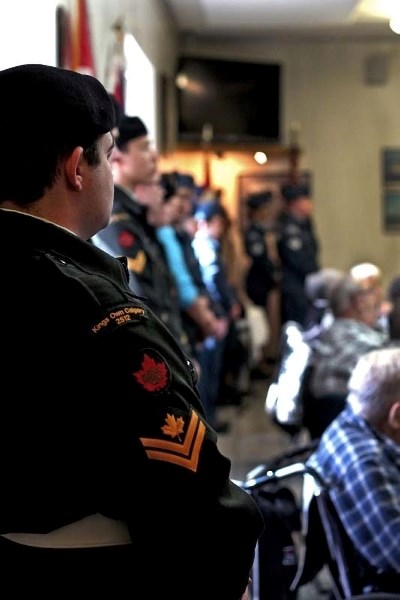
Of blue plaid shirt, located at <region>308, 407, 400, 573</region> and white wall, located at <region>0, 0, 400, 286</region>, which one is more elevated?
white wall, located at <region>0, 0, 400, 286</region>

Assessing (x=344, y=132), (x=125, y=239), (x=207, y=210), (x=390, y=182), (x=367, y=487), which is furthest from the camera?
(x=390, y=182)

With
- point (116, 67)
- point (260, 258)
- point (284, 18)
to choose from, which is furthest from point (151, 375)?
point (284, 18)

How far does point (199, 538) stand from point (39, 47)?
269 centimetres

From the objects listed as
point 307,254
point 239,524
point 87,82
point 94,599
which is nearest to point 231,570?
point 239,524

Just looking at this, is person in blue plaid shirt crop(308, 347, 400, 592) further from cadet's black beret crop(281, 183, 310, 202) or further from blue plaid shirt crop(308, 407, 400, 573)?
cadet's black beret crop(281, 183, 310, 202)

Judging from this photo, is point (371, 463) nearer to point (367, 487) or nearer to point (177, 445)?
point (367, 487)

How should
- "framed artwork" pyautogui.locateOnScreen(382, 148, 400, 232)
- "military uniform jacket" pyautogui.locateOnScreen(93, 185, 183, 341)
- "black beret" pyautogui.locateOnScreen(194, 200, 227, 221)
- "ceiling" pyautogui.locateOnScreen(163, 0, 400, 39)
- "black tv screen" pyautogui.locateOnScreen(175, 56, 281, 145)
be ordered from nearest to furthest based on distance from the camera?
"military uniform jacket" pyautogui.locateOnScreen(93, 185, 183, 341), "black beret" pyautogui.locateOnScreen(194, 200, 227, 221), "ceiling" pyautogui.locateOnScreen(163, 0, 400, 39), "black tv screen" pyautogui.locateOnScreen(175, 56, 281, 145), "framed artwork" pyautogui.locateOnScreen(382, 148, 400, 232)

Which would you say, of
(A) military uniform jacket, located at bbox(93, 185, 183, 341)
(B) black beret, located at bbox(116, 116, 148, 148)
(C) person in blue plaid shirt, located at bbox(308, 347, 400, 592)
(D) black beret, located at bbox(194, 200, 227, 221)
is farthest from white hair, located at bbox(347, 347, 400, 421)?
(D) black beret, located at bbox(194, 200, 227, 221)

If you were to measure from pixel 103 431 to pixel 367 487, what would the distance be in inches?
47.7

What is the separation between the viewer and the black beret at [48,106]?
1.18 meters

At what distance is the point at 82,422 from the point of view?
113cm

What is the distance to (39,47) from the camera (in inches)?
138

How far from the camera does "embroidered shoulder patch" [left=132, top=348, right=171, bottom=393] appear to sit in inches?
44.6

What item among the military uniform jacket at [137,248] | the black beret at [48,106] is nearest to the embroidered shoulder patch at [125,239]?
the military uniform jacket at [137,248]
